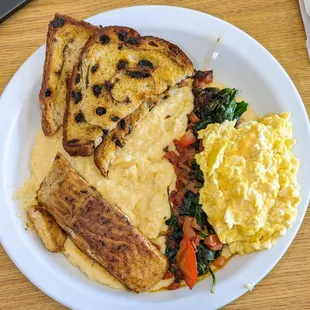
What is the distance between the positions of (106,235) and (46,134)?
2.55ft

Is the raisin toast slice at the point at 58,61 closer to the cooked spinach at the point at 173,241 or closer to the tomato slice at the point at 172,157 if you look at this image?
the tomato slice at the point at 172,157

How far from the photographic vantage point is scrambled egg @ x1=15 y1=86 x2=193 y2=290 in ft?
13.0

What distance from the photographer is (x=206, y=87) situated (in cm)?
417

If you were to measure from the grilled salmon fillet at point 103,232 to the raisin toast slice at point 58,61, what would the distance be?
1.18 feet

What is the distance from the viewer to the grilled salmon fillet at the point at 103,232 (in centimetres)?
383

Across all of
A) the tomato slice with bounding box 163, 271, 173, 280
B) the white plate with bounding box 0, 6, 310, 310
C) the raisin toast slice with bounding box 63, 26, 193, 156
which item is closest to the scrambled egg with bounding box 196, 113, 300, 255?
the white plate with bounding box 0, 6, 310, 310

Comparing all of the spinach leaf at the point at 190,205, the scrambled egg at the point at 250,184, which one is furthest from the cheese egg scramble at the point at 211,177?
the spinach leaf at the point at 190,205

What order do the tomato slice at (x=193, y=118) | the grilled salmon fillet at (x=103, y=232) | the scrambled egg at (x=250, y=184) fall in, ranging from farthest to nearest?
the tomato slice at (x=193, y=118) → the grilled salmon fillet at (x=103, y=232) → the scrambled egg at (x=250, y=184)

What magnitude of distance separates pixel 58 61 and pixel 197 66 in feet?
2.97

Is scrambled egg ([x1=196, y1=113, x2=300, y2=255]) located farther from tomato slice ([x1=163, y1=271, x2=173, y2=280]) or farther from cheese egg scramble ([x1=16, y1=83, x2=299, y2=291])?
tomato slice ([x1=163, y1=271, x2=173, y2=280])

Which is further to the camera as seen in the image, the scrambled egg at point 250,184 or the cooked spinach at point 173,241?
the cooked spinach at point 173,241

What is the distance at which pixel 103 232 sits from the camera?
12.6 ft

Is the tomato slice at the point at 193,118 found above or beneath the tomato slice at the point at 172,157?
above

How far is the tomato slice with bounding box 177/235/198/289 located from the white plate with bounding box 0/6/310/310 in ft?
0.24
